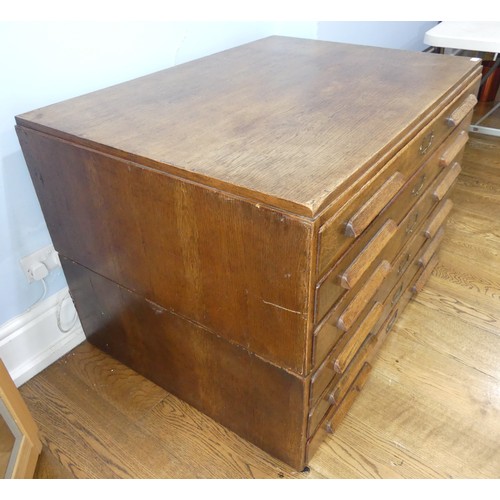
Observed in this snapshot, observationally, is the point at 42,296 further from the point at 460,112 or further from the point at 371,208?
the point at 460,112

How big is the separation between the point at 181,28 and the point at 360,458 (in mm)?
1089

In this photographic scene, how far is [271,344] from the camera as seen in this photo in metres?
0.79

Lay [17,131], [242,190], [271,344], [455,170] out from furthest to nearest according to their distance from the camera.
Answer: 1. [455,170]
2. [17,131]
3. [271,344]
4. [242,190]

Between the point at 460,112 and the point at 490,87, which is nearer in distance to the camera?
the point at 460,112

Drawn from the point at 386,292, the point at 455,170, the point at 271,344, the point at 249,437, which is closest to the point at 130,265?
the point at 271,344

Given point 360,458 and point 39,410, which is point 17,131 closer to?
point 39,410

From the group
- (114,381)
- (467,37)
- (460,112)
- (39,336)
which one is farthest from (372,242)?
(467,37)

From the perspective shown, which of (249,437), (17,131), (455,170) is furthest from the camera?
(455,170)

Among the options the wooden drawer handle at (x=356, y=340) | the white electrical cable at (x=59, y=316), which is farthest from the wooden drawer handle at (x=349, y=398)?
the white electrical cable at (x=59, y=316)

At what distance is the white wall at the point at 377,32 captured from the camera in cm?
171

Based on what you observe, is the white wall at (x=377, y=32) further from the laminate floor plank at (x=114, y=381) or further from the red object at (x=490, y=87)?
the laminate floor plank at (x=114, y=381)

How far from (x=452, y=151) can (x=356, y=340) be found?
0.52 m

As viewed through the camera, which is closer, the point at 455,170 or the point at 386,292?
the point at 386,292

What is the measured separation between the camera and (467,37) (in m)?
1.65
